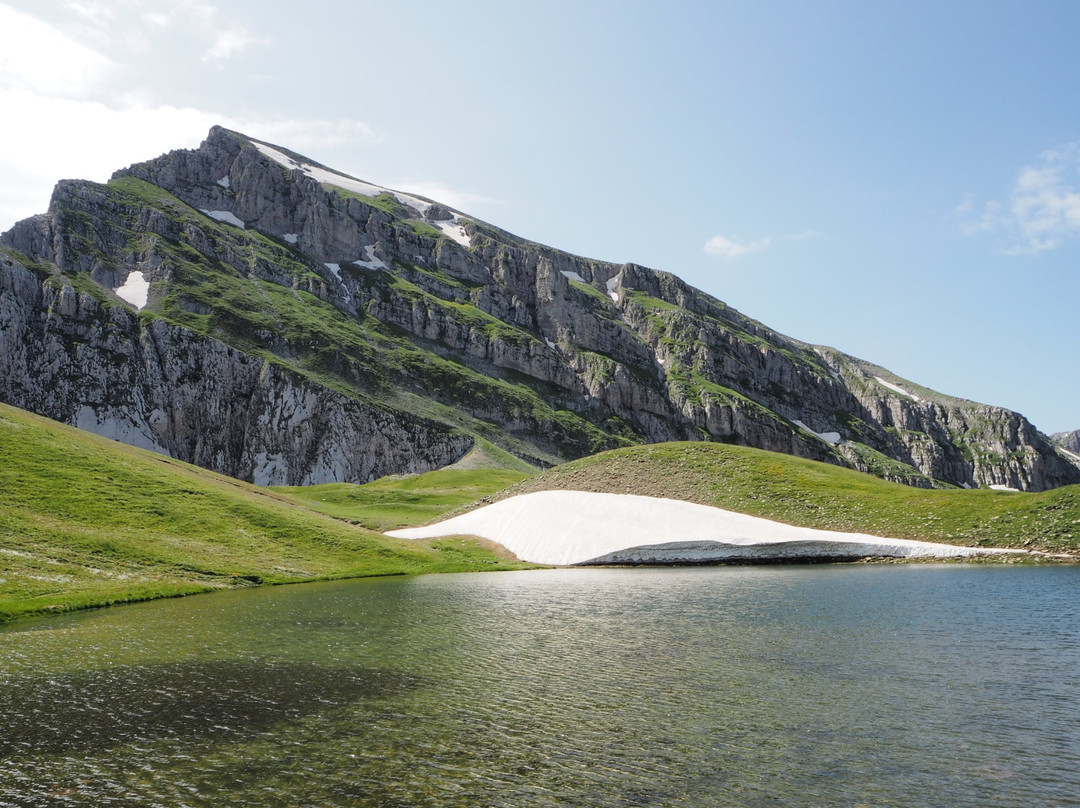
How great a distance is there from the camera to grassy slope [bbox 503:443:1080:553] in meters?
56.3

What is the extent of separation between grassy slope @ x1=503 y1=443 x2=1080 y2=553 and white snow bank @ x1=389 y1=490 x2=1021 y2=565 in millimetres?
3194

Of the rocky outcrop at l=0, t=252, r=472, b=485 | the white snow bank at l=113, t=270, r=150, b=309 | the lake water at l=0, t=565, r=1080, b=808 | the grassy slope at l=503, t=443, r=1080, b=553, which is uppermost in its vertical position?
the white snow bank at l=113, t=270, r=150, b=309

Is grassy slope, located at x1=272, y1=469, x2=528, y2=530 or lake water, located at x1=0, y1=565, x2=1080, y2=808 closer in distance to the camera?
lake water, located at x1=0, y1=565, x2=1080, y2=808

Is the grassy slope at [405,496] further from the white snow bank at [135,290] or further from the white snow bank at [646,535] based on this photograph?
the white snow bank at [135,290]

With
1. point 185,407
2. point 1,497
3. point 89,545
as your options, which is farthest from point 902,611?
point 185,407

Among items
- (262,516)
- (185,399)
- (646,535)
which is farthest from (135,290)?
(646,535)

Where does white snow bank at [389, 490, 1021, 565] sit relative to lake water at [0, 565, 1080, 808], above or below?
above

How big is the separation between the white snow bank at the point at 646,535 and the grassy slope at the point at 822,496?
319 centimetres

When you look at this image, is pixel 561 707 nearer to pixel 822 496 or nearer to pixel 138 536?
pixel 138 536

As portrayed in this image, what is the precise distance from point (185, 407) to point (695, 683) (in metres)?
184

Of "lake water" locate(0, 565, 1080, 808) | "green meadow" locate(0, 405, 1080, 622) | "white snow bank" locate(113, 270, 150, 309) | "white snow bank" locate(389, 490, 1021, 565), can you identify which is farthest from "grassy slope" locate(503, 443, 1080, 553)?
"white snow bank" locate(113, 270, 150, 309)

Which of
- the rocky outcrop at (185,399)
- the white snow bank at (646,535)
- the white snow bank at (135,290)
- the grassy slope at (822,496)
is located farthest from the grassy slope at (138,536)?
the white snow bank at (135,290)

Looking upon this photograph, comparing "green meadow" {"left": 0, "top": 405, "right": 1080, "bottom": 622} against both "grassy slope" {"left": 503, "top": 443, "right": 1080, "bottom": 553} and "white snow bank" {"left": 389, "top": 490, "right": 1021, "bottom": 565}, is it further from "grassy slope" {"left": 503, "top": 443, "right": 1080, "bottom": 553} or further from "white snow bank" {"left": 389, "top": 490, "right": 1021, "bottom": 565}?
"white snow bank" {"left": 389, "top": 490, "right": 1021, "bottom": 565}

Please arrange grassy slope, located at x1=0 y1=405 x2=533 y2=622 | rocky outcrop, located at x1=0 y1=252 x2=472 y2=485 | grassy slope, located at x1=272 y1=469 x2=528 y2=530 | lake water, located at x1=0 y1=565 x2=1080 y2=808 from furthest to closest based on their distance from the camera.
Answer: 1. rocky outcrop, located at x1=0 y1=252 x2=472 y2=485
2. grassy slope, located at x1=272 y1=469 x2=528 y2=530
3. grassy slope, located at x1=0 y1=405 x2=533 y2=622
4. lake water, located at x1=0 y1=565 x2=1080 y2=808
